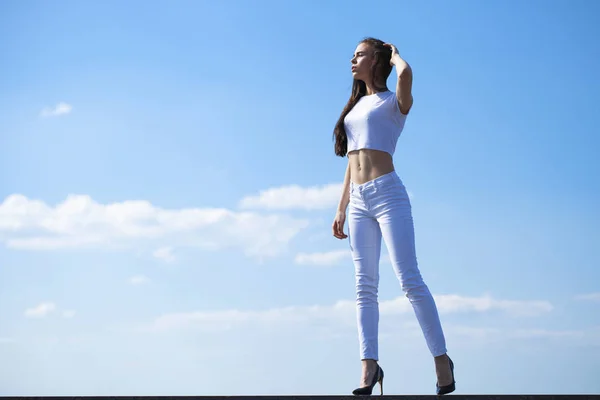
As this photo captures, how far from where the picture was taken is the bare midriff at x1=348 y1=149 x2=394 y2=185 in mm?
5879

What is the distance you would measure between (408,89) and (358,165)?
2.58ft

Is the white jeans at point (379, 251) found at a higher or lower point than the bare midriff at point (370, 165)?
lower

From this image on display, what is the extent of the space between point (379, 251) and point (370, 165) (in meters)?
0.75

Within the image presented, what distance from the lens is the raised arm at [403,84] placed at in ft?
18.6

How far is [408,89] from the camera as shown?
225 inches

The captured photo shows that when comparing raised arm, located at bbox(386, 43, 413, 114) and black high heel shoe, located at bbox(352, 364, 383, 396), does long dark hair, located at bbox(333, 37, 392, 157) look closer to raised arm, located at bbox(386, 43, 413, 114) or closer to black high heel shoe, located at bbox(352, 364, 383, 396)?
raised arm, located at bbox(386, 43, 413, 114)

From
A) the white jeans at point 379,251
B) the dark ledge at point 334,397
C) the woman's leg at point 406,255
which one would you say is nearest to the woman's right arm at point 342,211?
the white jeans at point 379,251

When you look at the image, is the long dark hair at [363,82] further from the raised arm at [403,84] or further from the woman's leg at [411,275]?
the woman's leg at [411,275]

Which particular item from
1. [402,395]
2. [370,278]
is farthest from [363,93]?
[402,395]

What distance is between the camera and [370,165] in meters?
5.92

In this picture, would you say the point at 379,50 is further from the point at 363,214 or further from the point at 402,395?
the point at 402,395

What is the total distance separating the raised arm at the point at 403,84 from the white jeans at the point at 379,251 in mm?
590

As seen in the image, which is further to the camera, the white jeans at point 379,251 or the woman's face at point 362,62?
the woman's face at point 362,62

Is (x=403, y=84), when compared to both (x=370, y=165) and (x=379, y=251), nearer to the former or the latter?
(x=370, y=165)
